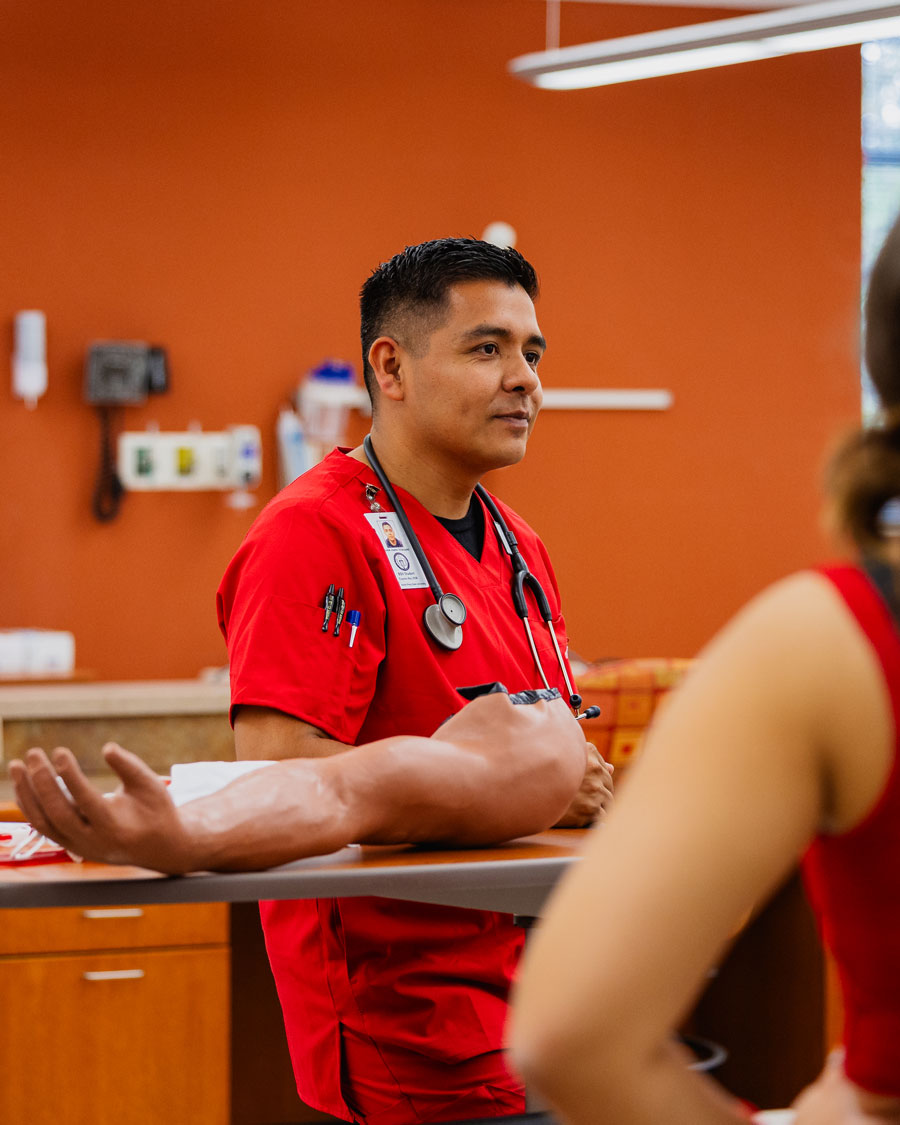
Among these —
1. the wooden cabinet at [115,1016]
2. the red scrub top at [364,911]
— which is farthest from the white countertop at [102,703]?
the red scrub top at [364,911]

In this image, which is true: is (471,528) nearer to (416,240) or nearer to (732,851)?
(732,851)

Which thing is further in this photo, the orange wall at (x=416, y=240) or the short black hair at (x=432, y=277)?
the orange wall at (x=416, y=240)

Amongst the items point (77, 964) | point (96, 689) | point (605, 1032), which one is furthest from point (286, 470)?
point (605, 1032)

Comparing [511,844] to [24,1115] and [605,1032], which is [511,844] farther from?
[24,1115]

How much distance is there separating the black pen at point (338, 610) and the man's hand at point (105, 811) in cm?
46

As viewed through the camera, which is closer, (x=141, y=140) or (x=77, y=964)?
(x=77, y=964)

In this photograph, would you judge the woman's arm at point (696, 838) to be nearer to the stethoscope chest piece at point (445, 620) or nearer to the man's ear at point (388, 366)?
the stethoscope chest piece at point (445, 620)

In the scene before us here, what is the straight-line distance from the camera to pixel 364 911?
54.9 inches

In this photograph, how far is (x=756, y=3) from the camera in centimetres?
468

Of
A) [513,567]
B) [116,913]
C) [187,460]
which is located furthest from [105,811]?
[187,460]

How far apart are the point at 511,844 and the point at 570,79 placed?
2262 millimetres

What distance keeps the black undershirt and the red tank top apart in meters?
1.12

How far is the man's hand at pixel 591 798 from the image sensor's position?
1.29 meters

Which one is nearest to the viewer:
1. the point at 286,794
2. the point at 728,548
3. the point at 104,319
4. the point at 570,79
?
the point at 286,794
